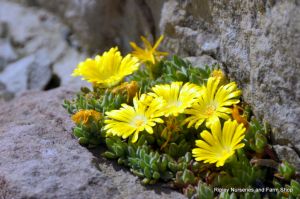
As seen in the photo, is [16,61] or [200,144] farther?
[16,61]

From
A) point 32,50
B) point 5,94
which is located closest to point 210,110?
point 5,94

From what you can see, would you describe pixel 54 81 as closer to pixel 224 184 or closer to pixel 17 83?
pixel 17 83

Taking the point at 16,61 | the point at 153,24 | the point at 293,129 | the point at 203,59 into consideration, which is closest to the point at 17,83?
the point at 16,61

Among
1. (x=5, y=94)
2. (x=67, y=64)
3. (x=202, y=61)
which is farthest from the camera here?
(x=67, y=64)

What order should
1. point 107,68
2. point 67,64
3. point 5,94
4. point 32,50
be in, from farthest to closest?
point 32,50, point 67,64, point 5,94, point 107,68

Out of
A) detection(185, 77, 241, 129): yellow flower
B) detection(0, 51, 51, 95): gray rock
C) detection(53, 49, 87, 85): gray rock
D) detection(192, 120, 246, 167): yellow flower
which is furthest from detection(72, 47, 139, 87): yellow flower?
detection(0, 51, 51, 95): gray rock

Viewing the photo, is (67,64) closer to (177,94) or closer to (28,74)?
(28,74)

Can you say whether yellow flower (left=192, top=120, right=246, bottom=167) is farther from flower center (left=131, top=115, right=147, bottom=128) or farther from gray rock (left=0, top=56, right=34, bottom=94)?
gray rock (left=0, top=56, right=34, bottom=94)
